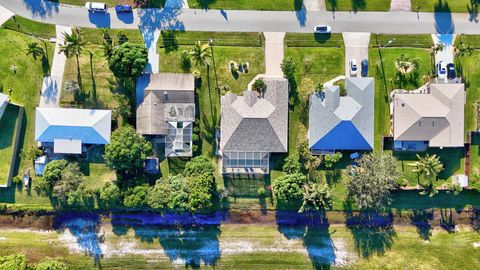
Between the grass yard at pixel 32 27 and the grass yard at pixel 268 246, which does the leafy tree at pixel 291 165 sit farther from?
the grass yard at pixel 32 27

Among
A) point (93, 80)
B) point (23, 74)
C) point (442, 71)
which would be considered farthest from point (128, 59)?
point (442, 71)

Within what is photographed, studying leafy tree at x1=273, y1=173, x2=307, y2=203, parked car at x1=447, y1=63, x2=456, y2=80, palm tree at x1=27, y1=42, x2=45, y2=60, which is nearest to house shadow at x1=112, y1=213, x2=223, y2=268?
leafy tree at x1=273, y1=173, x2=307, y2=203

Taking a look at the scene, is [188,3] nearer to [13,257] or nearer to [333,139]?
[333,139]

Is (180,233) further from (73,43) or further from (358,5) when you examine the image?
(358,5)

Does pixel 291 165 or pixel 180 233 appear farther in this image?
pixel 180 233

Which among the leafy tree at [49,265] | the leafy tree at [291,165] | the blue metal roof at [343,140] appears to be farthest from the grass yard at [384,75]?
the leafy tree at [49,265]

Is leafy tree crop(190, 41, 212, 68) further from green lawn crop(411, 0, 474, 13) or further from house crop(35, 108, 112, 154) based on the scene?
green lawn crop(411, 0, 474, 13)

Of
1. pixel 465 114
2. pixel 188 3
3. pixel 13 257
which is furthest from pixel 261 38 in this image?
pixel 13 257
